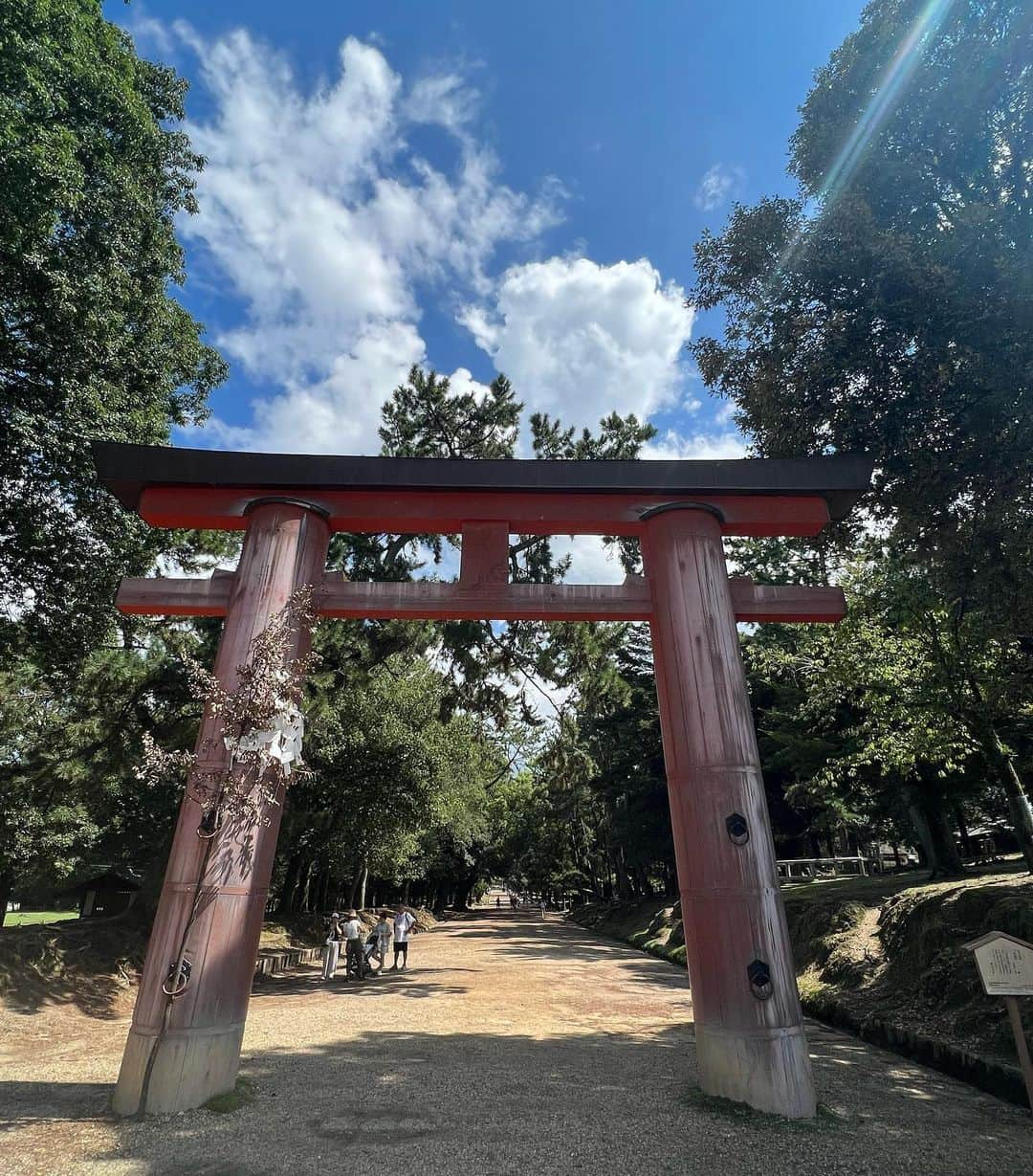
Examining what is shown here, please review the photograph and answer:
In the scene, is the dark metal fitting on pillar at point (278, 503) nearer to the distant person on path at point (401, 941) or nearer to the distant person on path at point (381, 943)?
the distant person on path at point (381, 943)

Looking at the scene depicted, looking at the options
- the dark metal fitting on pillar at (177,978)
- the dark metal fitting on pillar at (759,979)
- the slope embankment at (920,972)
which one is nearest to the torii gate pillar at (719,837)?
the dark metal fitting on pillar at (759,979)

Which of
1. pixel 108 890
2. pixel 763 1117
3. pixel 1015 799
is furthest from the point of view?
pixel 108 890

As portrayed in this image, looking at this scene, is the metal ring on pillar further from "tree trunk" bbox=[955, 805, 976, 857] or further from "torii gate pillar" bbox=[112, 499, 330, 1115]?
"tree trunk" bbox=[955, 805, 976, 857]

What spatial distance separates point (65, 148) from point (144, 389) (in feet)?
10.8

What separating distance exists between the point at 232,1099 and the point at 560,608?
4.99 meters

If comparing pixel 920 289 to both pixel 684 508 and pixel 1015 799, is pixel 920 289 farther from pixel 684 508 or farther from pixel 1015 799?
pixel 1015 799

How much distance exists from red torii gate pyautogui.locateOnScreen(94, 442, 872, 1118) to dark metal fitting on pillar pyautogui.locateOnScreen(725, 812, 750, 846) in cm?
2

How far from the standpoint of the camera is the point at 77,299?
28.0 ft

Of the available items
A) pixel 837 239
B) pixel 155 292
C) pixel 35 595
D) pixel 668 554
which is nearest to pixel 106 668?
pixel 35 595

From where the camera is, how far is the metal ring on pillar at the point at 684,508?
267 inches

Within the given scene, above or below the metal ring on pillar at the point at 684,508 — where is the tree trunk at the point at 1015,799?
below

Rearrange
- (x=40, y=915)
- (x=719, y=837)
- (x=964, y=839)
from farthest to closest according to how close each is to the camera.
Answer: (x=40, y=915)
(x=964, y=839)
(x=719, y=837)

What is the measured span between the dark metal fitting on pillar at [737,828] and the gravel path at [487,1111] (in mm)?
1937

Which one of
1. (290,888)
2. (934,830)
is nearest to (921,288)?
(934,830)
